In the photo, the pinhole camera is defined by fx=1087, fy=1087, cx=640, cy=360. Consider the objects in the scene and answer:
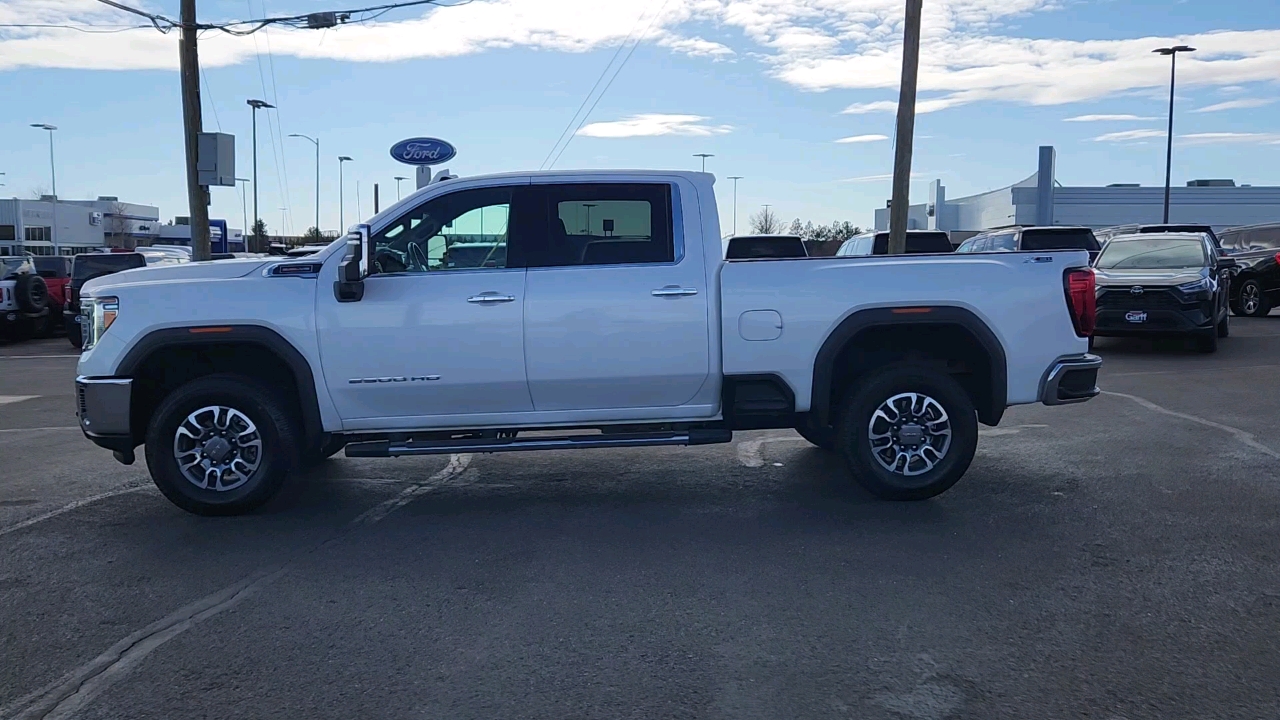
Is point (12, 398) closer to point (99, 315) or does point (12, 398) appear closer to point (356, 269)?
point (99, 315)

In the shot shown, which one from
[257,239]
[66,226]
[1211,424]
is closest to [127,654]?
[1211,424]

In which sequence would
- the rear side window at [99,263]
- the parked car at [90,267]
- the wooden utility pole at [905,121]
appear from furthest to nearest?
the rear side window at [99,263]
the parked car at [90,267]
the wooden utility pole at [905,121]

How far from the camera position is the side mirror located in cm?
635

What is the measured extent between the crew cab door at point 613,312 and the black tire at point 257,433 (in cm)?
156

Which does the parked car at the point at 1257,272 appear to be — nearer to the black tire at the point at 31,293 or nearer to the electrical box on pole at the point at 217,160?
the electrical box on pole at the point at 217,160

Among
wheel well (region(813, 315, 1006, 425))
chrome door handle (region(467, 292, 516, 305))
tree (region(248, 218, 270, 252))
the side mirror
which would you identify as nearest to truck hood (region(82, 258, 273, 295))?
the side mirror

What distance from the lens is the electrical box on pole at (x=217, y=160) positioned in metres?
18.0

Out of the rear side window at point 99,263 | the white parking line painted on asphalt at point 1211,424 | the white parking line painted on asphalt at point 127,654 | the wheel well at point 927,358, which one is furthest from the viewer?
the rear side window at point 99,263

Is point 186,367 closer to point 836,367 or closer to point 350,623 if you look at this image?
point 350,623

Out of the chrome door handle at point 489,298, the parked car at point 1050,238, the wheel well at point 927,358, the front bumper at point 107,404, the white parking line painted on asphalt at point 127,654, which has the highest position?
the parked car at point 1050,238

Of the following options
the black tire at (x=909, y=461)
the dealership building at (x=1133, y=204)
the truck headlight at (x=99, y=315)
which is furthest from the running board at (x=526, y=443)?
the dealership building at (x=1133, y=204)

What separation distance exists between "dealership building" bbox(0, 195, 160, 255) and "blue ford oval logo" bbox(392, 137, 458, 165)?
2147 inches

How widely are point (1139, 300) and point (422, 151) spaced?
10528 millimetres

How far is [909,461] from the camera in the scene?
6824mm
